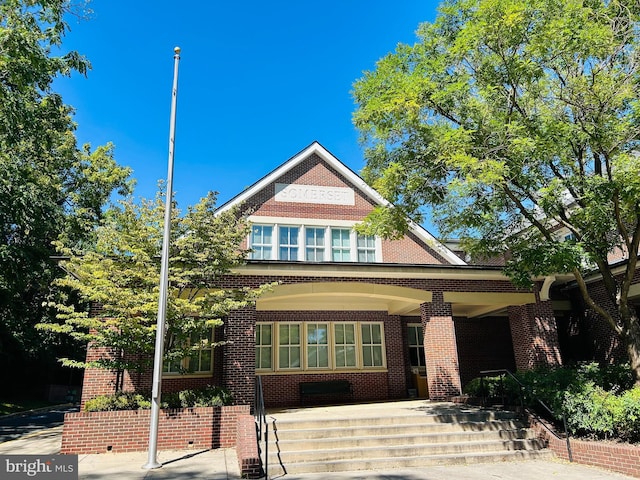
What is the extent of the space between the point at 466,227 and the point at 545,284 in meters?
5.07

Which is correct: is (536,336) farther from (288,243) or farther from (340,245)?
(288,243)

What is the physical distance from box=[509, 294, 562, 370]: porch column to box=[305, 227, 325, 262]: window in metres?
7.19

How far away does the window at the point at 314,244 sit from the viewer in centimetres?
1739

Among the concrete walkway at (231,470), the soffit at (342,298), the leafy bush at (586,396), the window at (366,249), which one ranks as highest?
the window at (366,249)

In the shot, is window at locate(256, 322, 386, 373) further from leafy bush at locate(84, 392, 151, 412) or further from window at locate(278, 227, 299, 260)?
leafy bush at locate(84, 392, 151, 412)

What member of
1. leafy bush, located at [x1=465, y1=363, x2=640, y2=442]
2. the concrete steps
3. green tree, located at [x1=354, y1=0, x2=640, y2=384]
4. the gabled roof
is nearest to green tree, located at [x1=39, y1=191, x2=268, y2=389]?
the concrete steps

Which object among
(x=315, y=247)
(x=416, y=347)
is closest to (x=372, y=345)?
(x=416, y=347)

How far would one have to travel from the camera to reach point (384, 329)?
17266 millimetres

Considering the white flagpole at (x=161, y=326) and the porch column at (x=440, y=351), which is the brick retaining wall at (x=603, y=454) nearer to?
the porch column at (x=440, y=351)

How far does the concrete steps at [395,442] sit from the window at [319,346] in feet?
17.8

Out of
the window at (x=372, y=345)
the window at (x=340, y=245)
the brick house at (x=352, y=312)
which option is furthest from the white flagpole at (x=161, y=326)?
the window at (x=372, y=345)

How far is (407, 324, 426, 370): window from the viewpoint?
17.4 meters

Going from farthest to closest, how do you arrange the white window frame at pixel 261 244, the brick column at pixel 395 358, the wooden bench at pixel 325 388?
the white window frame at pixel 261 244 → the brick column at pixel 395 358 → the wooden bench at pixel 325 388

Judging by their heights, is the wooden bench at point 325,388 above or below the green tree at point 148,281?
below
